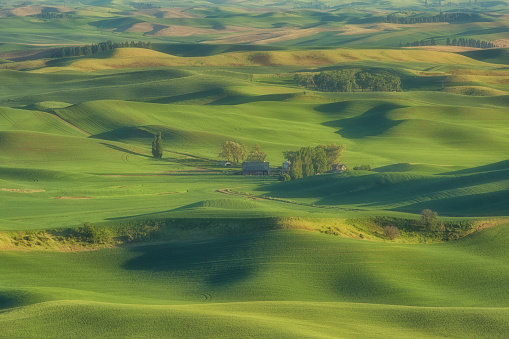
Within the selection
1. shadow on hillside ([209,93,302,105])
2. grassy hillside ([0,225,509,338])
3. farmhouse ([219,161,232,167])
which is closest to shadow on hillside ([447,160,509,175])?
farmhouse ([219,161,232,167])

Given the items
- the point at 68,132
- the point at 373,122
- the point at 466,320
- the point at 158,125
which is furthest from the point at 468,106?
the point at 466,320

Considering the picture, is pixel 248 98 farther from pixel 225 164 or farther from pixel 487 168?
pixel 487 168

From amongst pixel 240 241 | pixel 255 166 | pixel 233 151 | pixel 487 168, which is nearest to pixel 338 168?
pixel 255 166

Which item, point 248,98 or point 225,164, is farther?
point 248,98

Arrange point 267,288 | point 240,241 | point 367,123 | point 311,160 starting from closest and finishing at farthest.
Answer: point 267,288
point 240,241
point 311,160
point 367,123

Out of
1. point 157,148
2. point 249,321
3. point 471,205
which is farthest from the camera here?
point 157,148

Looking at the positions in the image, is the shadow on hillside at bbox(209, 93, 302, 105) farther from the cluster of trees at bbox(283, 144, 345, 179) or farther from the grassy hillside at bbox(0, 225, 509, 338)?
the grassy hillside at bbox(0, 225, 509, 338)

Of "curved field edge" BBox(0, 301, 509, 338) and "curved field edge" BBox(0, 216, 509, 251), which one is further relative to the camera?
"curved field edge" BBox(0, 216, 509, 251)
